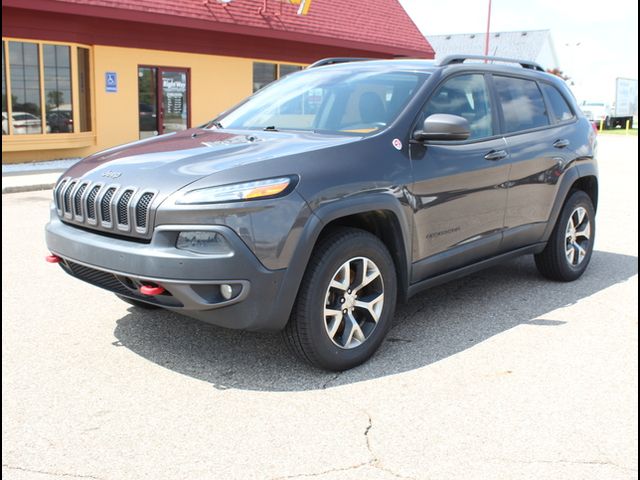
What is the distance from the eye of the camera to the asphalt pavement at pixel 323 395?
3084mm

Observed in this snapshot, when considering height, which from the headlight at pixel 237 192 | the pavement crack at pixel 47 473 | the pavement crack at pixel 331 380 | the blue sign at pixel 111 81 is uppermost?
the blue sign at pixel 111 81

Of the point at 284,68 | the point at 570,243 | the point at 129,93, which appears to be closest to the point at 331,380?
the point at 570,243

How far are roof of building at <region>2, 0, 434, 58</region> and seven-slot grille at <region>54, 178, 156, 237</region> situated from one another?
451 inches

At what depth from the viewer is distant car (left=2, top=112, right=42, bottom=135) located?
14750mm

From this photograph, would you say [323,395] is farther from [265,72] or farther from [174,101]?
[265,72]

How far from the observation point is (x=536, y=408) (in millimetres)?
3645

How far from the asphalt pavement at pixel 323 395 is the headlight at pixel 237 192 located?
3.41 feet

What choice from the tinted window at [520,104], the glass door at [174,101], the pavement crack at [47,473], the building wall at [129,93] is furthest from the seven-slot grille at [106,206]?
the glass door at [174,101]

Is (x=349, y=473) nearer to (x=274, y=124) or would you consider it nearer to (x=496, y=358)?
(x=496, y=358)

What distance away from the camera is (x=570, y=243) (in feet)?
20.1

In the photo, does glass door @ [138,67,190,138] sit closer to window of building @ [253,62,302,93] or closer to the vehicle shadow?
window of building @ [253,62,302,93]

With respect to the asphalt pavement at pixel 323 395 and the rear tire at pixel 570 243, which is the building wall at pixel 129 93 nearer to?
the asphalt pavement at pixel 323 395

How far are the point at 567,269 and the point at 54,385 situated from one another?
13.9 ft

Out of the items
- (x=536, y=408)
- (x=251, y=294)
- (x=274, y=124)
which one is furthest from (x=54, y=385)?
(x=536, y=408)
